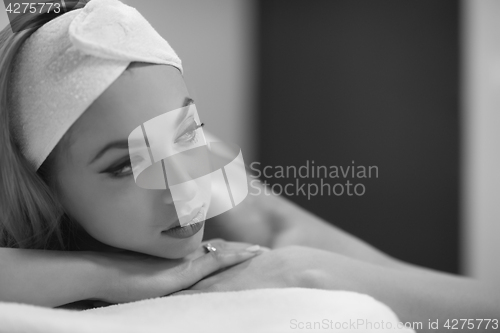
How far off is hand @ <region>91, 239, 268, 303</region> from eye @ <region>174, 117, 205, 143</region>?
15 centimetres

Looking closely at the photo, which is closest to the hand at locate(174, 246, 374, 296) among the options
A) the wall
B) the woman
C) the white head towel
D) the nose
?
the woman

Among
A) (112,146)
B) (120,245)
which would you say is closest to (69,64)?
(112,146)

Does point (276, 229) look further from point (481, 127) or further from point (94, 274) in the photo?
point (481, 127)

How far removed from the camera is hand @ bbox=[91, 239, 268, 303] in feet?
1.66

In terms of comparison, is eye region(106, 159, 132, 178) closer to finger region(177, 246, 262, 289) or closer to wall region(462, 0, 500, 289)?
finger region(177, 246, 262, 289)

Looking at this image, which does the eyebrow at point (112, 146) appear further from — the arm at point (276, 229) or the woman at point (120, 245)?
the arm at point (276, 229)

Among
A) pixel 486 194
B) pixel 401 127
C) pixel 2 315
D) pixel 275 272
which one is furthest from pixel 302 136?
pixel 2 315

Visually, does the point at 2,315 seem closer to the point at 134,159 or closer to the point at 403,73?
the point at 134,159

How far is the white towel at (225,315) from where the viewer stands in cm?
37

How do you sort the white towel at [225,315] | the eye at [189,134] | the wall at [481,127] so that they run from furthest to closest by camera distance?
the wall at [481,127]
the eye at [189,134]
the white towel at [225,315]

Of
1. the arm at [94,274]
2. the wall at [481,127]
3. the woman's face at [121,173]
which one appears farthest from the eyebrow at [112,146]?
the wall at [481,127]

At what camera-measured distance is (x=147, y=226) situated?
0.49 meters

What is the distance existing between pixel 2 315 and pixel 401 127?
4.03ft

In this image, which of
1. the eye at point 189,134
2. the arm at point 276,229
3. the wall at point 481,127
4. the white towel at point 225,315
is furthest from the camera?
the wall at point 481,127
